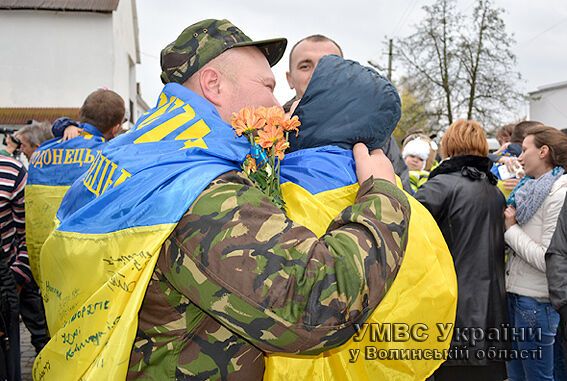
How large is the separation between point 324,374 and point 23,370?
4.86 metres

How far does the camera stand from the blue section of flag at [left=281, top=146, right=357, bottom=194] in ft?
5.61

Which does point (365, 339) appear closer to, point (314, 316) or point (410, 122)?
point (314, 316)

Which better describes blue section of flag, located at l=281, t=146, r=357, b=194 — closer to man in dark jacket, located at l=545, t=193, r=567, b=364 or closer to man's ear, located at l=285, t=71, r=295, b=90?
man's ear, located at l=285, t=71, r=295, b=90

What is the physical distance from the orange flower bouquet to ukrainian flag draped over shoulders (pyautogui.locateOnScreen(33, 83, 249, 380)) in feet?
0.12

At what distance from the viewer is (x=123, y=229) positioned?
1.43 meters

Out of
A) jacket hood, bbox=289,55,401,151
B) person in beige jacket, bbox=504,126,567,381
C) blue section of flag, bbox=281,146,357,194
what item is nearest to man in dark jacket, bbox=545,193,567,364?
person in beige jacket, bbox=504,126,567,381

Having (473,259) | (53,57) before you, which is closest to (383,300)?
(473,259)

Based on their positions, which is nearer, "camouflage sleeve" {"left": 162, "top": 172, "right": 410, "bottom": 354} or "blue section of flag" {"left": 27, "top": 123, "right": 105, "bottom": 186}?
"camouflage sleeve" {"left": 162, "top": 172, "right": 410, "bottom": 354}

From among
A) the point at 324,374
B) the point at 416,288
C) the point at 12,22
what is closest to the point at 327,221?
the point at 416,288

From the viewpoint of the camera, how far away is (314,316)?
1.30 m

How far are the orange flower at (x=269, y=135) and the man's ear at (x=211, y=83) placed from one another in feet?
0.66

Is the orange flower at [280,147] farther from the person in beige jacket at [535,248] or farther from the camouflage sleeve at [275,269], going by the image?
the person in beige jacket at [535,248]

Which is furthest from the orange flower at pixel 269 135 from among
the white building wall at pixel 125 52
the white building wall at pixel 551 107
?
the white building wall at pixel 551 107

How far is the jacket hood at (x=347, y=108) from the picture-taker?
175cm
